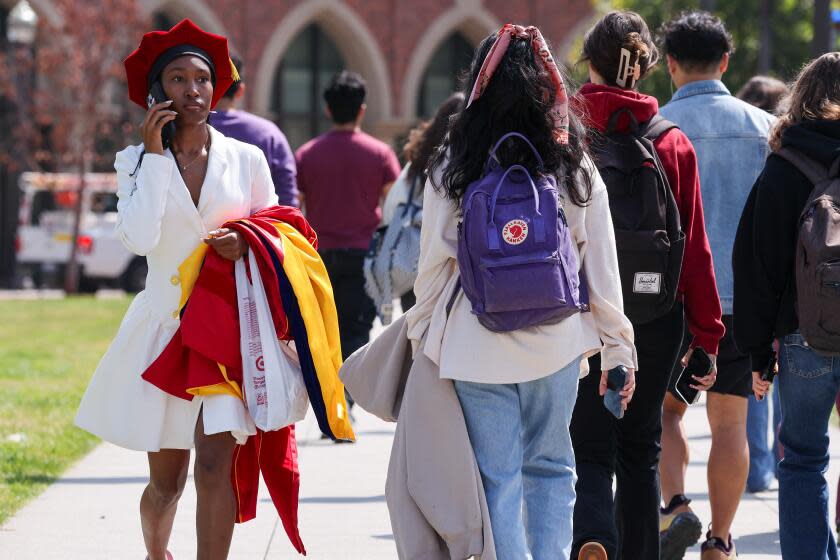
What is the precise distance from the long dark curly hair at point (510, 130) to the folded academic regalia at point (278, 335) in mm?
797

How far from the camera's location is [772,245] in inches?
182

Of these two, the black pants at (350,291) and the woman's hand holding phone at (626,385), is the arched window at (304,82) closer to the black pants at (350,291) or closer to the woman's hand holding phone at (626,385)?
the black pants at (350,291)

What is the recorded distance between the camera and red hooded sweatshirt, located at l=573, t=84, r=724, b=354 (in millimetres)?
4945

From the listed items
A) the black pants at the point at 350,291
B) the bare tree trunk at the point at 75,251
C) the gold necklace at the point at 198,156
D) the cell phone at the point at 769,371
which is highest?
the gold necklace at the point at 198,156

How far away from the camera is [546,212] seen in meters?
3.98

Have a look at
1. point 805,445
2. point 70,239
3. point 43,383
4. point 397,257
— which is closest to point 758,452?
point 397,257

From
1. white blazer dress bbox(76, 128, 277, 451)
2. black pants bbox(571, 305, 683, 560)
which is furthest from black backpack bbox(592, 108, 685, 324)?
white blazer dress bbox(76, 128, 277, 451)

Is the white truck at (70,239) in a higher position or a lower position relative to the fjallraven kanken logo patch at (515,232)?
lower

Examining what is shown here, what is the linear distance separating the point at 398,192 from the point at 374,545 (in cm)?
224

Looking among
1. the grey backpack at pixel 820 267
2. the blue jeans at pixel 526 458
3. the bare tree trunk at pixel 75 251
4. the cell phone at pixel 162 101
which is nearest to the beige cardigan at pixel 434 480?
the blue jeans at pixel 526 458

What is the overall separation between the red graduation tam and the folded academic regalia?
1.63 feet

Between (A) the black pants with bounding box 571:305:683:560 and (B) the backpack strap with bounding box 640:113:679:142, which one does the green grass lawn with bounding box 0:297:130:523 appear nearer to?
(A) the black pants with bounding box 571:305:683:560

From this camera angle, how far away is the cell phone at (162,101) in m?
A: 4.78

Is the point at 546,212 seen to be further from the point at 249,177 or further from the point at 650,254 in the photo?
the point at 249,177
